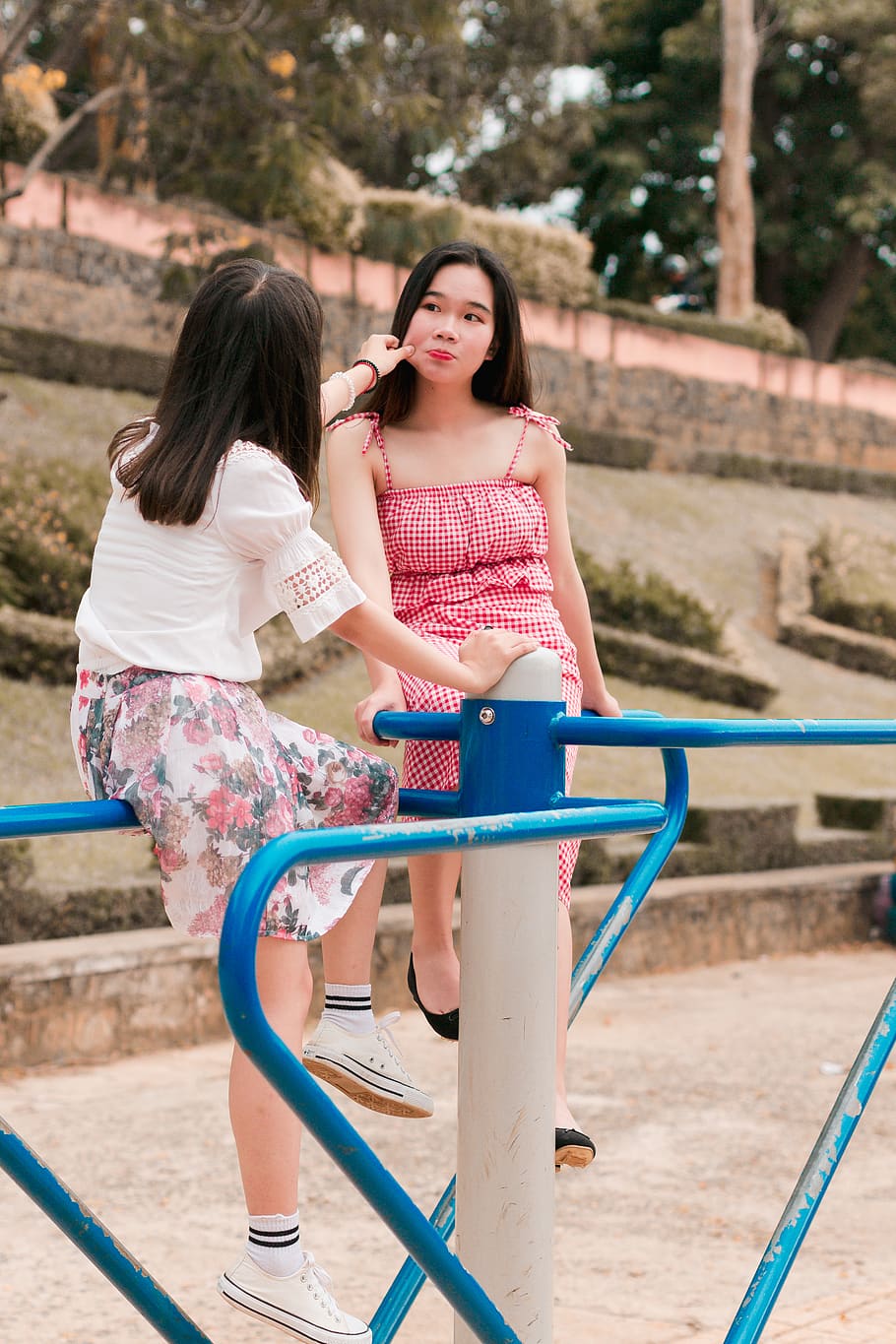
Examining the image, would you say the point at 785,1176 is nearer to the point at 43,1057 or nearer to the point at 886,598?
the point at 43,1057

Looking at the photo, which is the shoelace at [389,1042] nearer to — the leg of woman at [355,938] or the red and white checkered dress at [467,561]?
the leg of woman at [355,938]

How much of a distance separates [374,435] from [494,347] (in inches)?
10.0

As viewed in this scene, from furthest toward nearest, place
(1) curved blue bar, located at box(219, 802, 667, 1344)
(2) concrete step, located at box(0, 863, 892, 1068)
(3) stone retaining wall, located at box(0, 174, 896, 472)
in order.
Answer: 1. (3) stone retaining wall, located at box(0, 174, 896, 472)
2. (2) concrete step, located at box(0, 863, 892, 1068)
3. (1) curved blue bar, located at box(219, 802, 667, 1344)

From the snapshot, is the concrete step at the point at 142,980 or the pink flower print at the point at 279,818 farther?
the concrete step at the point at 142,980

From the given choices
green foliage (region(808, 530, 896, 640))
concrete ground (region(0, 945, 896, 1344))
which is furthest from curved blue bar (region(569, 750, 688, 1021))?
green foliage (region(808, 530, 896, 640))

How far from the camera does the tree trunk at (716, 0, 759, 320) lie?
64.8ft

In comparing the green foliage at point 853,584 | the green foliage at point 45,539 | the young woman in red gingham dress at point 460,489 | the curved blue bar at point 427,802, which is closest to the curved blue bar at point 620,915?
A: the young woman in red gingham dress at point 460,489

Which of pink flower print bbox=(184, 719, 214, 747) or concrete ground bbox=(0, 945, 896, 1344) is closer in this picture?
pink flower print bbox=(184, 719, 214, 747)

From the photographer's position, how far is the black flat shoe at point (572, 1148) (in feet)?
6.91

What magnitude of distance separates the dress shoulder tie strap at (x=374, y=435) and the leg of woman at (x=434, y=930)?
0.66 m

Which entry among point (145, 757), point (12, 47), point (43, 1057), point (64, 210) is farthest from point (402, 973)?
point (64, 210)

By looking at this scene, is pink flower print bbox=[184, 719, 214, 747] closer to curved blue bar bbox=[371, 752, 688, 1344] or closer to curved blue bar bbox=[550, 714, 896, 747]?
curved blue bar bbox=[550, 714, 896, 747]

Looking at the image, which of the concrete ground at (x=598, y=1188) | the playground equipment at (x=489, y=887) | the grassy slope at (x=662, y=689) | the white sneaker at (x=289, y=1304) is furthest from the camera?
the grassy slope at (x=662, y=689)

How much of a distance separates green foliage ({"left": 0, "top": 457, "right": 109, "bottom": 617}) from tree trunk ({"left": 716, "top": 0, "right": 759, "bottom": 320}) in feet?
40.4
